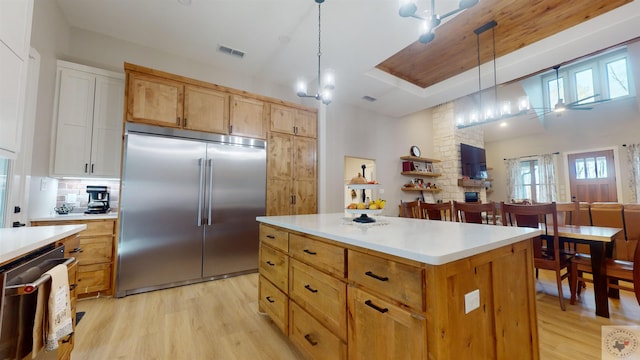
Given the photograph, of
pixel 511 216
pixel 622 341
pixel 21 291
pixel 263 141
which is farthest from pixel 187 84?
pixel 622 341

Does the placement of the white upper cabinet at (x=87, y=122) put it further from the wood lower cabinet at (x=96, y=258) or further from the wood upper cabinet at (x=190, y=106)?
the wood lower cabinet at (x=96, y=258)

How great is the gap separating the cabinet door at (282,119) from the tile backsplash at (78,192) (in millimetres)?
2242

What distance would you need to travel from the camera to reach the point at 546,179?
7.65 m

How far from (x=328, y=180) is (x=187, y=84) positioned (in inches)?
101

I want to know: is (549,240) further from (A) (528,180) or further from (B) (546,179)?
(A) (528,180)

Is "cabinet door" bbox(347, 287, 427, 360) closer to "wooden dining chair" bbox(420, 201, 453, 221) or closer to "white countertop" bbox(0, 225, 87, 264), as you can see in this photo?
"white countertop" bbox(0, 225, 87, 264)

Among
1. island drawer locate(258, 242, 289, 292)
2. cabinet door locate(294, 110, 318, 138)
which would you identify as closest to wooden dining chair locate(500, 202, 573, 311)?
island drawer locate(258, 242, 289, 292)

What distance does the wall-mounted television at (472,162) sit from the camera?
620 centimetres

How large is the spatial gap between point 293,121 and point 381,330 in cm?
344

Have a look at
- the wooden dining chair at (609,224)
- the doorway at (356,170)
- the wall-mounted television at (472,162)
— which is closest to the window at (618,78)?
the wall-mounted television at (472,162)

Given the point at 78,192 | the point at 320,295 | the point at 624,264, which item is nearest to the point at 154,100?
the point at 78,192

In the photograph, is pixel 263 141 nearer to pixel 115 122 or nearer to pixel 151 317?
pixel 115 122

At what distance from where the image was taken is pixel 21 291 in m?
0.92

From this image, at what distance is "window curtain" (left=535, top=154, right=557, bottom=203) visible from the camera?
7.52 m
